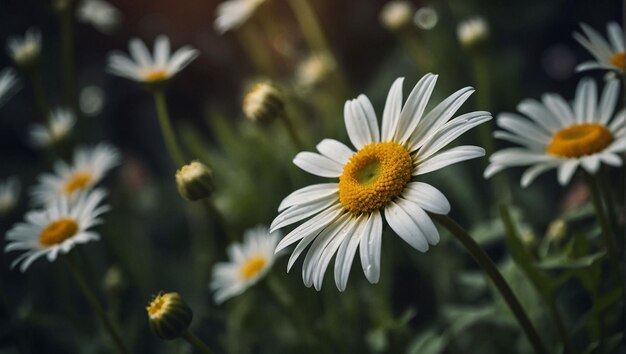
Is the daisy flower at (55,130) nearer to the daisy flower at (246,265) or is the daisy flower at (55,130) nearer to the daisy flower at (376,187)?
the daisy flower at (246,265)

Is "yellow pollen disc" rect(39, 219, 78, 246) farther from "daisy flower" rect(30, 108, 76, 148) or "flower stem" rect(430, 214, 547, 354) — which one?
"flower stem" rect(430, 214, 547, 354)

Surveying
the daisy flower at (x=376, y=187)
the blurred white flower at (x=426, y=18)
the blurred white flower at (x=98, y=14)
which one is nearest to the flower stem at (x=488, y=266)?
the daisy flower at (x=376, y=187)

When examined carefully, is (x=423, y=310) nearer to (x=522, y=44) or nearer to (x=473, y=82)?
(x=473, y=82)

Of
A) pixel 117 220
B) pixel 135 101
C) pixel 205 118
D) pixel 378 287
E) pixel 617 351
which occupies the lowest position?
pixel 617 351

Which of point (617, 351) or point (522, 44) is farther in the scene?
point (522, 44)

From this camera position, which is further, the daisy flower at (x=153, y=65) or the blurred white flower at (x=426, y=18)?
the blurred white flower at (x=426, y=18)

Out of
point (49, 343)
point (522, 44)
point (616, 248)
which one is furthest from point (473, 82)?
point (49, 343)
